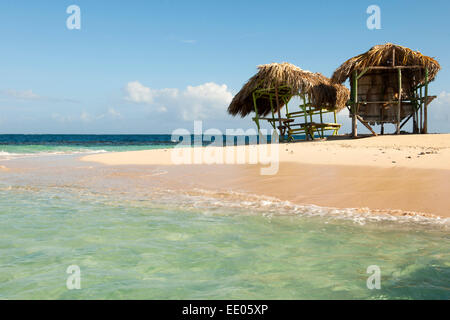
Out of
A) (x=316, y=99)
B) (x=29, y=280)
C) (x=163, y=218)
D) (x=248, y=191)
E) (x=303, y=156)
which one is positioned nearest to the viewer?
(x=29, y=280)

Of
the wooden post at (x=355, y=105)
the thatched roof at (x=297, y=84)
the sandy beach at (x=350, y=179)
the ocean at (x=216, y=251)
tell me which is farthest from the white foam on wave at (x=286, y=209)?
the thatched roof at (x=297, y=84)

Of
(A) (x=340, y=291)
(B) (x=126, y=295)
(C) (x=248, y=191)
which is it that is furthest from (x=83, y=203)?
(A) (x=340, y=291)

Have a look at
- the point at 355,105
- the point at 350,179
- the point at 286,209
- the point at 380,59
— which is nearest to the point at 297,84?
the point at 355,105

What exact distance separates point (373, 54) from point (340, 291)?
1339cm

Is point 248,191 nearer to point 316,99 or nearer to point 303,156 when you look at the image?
point 303,156

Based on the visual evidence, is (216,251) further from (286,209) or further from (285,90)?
(285,90)

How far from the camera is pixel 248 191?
5727mm

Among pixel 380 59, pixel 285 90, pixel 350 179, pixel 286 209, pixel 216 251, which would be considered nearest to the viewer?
pixel 216 251

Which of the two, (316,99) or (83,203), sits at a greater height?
(316,99)

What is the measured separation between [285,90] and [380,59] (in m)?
4.78

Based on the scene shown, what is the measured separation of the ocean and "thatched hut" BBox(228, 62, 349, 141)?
10.8 meters

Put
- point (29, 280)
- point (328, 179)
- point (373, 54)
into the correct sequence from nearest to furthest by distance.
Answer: point (29, 280) < point (328, 179) < point (373, 54)

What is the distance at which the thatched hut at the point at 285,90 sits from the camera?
14672 mm

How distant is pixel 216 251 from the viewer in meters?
2.91
